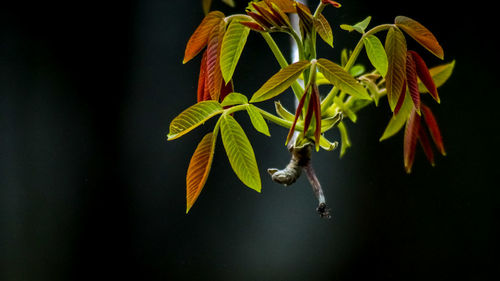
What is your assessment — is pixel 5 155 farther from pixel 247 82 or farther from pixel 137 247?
pixel 247 82

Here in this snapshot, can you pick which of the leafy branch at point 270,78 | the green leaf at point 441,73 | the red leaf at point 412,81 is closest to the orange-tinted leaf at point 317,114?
the leafy branch at point 270,78

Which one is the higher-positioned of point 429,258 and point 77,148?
point 77,148

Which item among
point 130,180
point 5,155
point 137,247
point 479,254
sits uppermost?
point 5,155

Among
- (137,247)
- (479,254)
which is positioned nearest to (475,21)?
(479,254)

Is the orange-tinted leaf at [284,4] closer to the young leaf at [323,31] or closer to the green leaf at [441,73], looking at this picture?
the young leaf at [323,31]

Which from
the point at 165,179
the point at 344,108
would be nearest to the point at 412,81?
the point at 344,108

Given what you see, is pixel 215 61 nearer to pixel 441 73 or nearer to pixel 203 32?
pixel 203 32
